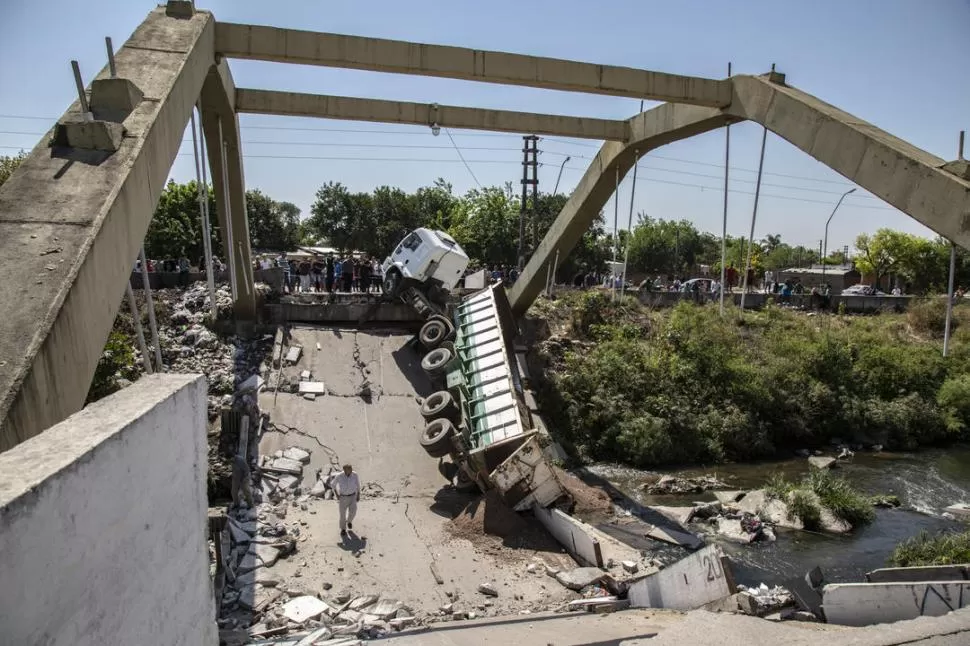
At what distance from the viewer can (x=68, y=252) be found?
16.4 feet

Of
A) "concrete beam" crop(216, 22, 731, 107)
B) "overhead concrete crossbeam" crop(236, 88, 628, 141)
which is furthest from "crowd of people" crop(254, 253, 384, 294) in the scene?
"concrete beam" crop(216, 22, 731, 107)

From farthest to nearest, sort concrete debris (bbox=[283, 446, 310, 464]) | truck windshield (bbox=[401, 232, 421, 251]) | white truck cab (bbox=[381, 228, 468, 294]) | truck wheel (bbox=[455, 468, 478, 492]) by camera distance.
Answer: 1. truck windshield (bbox=[401, 232, 421, 251])
2. white truck cab (bbox=[381, 228, 468, 294])
3. concrete debris (bbox=[283, 446, 310, 464])
4. truck wheel (bbox=[455, 468, 478, 492])

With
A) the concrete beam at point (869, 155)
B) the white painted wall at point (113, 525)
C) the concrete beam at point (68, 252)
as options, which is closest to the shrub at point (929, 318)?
the concrete beam at point (869, 155)

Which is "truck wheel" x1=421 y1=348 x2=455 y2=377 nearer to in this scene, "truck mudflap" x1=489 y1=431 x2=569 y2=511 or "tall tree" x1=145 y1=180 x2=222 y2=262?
"truck mudflap" x1=489 y1=431 x2=569 y2=511

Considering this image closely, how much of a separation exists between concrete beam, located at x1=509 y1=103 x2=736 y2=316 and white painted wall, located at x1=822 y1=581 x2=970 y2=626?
7.97 metres

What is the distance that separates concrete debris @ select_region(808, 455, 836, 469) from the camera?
16844 mm

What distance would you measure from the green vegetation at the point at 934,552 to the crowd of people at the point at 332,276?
49.0ft

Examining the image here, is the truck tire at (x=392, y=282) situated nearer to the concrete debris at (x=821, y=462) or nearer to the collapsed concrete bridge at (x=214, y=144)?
the collapsed concrete bridge at (x=214, y=144)

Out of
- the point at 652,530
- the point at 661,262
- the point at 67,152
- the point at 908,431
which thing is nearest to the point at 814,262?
the point at 661,262

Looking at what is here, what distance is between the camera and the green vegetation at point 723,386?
17406mm

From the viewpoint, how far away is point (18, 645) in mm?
2264

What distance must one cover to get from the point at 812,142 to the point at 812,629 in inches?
247

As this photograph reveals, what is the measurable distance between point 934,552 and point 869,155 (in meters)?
5.64

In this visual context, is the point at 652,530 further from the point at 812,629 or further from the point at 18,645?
the point at 18,645
